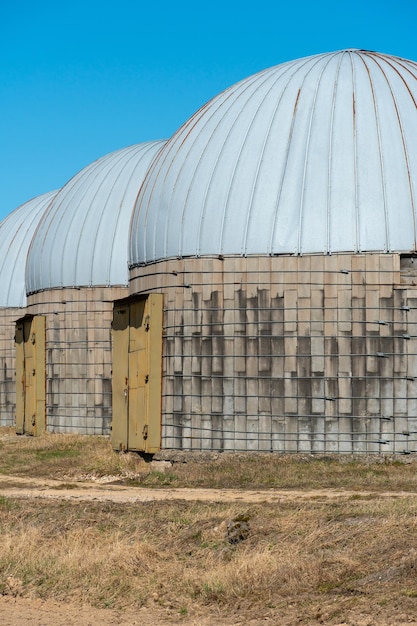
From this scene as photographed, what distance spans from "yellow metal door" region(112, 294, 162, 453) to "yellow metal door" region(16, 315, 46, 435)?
7.58 m

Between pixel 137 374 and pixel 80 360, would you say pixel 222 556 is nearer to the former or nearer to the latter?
pixel 137 374

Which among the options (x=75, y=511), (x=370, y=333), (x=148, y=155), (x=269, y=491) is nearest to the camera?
(x=75, y=511)

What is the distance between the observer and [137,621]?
476 inches

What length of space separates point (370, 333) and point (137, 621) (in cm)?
1247

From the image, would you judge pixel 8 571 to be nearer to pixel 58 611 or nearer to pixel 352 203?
pixel 58 611

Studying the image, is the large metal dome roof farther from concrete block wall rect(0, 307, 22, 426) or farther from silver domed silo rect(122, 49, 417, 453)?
concrete block wall rect(0, 307, 22, 426)

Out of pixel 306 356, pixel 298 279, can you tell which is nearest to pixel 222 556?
pixel 306 356

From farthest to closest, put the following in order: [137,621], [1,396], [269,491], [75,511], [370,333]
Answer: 1. [1,396]
2. [370,333]
3. [269,491]
4. [75,511]
5. [137,621]


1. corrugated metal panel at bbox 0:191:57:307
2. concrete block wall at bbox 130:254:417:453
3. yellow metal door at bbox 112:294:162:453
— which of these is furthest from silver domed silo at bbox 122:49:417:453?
corrugated metal panel at bbox 0:191:57:307

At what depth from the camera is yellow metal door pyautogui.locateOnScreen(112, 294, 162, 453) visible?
25531 millimetres

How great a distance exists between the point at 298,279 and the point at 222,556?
10.5 metres

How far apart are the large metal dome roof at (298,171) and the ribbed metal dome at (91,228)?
6.85 meters

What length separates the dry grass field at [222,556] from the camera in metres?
12.2

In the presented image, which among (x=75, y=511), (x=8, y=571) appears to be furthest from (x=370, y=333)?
→ (x=8, y=571)
